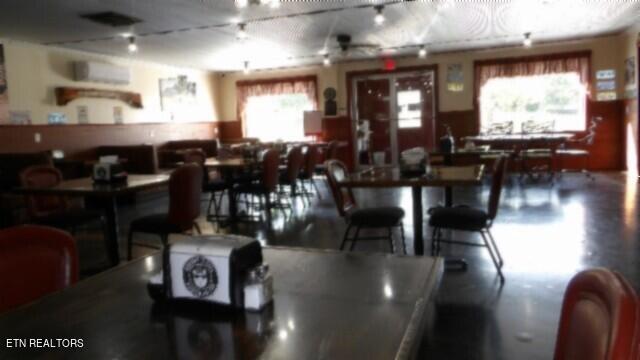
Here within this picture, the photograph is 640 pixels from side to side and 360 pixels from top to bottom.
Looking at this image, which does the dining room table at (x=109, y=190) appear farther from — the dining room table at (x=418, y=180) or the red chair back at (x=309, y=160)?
the red chair back at (x=309, y=160)

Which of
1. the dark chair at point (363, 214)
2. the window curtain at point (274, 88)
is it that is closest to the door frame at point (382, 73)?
the window curtain at point (274, 88)

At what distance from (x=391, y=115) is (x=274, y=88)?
2808 mm

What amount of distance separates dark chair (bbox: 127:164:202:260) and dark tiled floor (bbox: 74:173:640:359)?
3.50 feet

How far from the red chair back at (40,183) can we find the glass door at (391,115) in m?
7.24

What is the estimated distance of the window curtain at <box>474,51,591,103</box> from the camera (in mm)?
9469

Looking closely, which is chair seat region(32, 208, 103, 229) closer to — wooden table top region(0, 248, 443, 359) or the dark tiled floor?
the dark tiled floor

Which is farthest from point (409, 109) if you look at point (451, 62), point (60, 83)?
point (60, 83)

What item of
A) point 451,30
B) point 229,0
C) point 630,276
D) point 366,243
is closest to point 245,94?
point 451,30

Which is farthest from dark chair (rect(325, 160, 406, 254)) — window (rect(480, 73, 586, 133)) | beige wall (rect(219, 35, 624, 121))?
beige wall (rect(219, 35, 624, 121))

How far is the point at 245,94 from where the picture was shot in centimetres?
1177

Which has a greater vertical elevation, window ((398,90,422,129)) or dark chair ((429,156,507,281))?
window ((398,90,422,129))

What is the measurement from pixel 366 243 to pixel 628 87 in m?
6.95

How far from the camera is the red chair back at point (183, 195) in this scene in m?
3.65

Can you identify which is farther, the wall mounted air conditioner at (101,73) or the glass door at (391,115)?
the glass door at (391,115)
